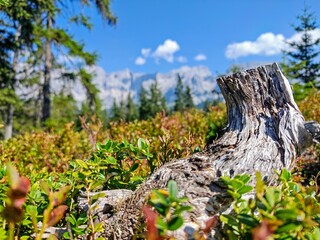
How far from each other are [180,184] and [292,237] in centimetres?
64

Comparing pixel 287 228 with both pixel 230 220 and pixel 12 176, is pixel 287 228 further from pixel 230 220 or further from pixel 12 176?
pixel 12 176

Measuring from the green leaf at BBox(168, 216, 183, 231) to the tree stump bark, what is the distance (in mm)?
353

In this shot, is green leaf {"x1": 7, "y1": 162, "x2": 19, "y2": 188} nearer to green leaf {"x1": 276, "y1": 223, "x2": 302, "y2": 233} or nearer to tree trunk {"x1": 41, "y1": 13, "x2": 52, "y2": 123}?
green leaf {"x1": 276, "y1": 223, "x2": 302, "y2": 233}

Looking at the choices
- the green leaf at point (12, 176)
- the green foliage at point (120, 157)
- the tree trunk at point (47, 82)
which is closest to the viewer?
the green leaf at point (12, 176)

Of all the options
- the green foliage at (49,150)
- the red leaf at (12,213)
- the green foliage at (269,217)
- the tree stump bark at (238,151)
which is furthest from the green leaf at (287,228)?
the green foliage at (49,150)

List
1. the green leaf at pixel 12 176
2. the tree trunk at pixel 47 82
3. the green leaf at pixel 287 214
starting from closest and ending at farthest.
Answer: the green leaf at pixel 12 176
the green leaf at pixel 287 214
the tree trunk at pixel 47 82

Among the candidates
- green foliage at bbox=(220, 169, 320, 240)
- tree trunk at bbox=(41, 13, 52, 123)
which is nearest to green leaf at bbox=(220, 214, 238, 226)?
green foliage at bbox=(220, 169, 320, 240)

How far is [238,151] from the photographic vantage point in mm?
1965

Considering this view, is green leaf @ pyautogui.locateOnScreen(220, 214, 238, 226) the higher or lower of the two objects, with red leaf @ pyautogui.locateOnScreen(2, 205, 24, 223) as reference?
lower

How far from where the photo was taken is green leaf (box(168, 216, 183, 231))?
103 centimetres

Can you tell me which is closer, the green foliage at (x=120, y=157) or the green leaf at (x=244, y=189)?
the green leaf at (x=244, y=189)

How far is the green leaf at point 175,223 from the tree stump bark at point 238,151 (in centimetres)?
35

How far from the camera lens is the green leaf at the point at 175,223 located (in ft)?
3.38

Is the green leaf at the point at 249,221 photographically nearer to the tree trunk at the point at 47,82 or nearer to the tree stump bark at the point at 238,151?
the tree stump bark at the point at 238,151
